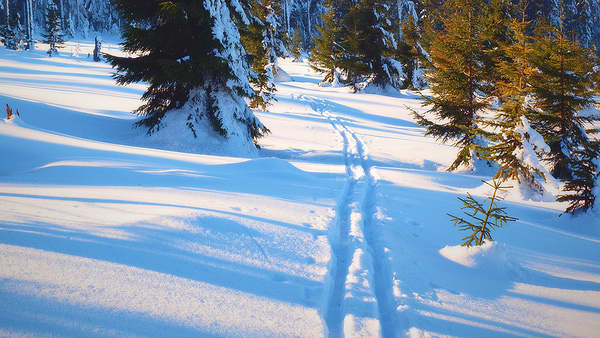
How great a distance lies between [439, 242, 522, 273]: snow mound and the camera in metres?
4.04

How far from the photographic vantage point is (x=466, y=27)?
33.9 ft

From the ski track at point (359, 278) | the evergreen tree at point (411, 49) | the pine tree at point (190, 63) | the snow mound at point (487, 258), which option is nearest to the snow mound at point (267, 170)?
the ski track at point (359, 278)

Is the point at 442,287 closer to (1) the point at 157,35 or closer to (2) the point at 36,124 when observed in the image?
(1) the point at 157,35

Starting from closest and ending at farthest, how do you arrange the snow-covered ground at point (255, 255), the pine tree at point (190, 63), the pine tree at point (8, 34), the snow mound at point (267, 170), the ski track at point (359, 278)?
the snow-covered ground at point (255, 255) → the ski track at point (359, 278) → the snow mound at point (267, 170) → the pine tree at point (190, 63) → the pine tree at point (8, 34)

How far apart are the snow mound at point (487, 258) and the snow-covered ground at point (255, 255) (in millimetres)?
17

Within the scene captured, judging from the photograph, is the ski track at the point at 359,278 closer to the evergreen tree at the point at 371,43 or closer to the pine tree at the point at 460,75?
the pine tree at the point at 460,75

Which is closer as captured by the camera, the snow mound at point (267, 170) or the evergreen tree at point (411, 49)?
the snow mound at point (267, 170)

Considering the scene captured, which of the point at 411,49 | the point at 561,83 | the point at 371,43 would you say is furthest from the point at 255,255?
the point at 411,49

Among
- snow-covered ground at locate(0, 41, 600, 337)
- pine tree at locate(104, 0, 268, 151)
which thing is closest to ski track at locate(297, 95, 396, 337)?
snow-covered ground at locate(0, 41, 600, 337)

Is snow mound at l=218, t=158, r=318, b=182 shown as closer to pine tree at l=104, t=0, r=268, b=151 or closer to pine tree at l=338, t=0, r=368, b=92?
pine tree at l=104, t=0, r=268, b=151

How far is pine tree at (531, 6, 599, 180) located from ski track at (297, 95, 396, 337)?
6.69m

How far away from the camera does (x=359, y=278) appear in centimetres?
366

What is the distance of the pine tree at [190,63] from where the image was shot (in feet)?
30.0

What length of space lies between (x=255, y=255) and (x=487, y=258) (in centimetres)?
304
